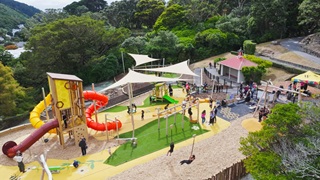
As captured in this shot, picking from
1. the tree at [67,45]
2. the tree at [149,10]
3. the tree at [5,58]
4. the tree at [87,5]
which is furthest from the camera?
the tree at [87,5]

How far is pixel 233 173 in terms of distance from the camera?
12.6 metres

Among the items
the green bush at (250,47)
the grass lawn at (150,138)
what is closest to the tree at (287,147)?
the grass lawn at (150,138)

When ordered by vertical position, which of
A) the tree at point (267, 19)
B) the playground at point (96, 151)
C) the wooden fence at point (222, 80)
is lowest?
the playground at point (96, 151)

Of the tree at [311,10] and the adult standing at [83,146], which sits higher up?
the tree at [311,10]

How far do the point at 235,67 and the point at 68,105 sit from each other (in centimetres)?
2004

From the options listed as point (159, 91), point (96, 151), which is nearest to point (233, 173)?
point (96, 151)

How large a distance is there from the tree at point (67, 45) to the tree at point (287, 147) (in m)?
30.7

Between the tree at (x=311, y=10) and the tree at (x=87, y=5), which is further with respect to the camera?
the tree at (x=87, y=5)

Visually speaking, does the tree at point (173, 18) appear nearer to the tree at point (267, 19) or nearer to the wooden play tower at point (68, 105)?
the tree at point (267, 19)

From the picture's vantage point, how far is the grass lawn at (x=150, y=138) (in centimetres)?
1619

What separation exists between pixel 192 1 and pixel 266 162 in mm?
47433

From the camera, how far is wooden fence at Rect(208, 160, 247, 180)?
39.2 feet

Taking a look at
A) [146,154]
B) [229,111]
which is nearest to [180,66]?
[229,111]

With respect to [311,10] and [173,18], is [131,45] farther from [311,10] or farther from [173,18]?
[311,10]
